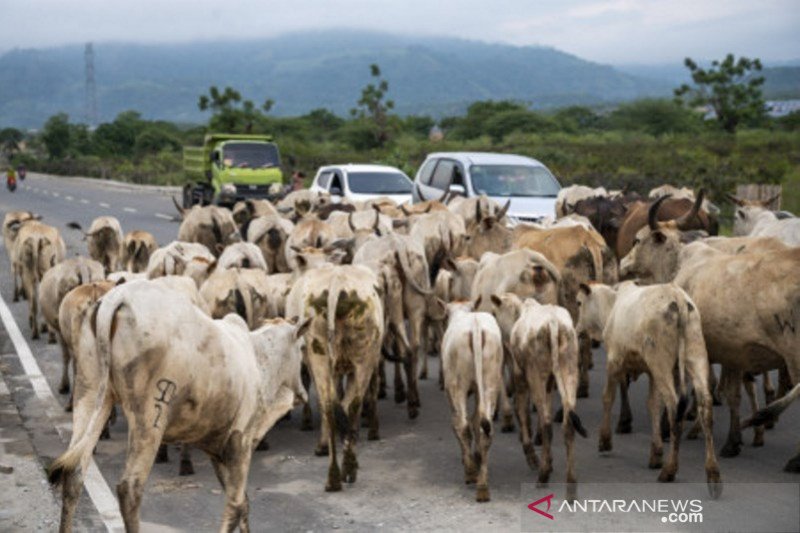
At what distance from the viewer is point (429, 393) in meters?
12.2

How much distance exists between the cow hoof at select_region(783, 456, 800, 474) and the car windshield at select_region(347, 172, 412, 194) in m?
14.7

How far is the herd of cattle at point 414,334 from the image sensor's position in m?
6.51

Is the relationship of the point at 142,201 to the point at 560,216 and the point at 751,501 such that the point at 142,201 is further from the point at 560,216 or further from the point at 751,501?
the point at 751,501

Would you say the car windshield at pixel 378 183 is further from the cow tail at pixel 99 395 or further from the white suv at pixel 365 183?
the cow tail at pixel 99 395

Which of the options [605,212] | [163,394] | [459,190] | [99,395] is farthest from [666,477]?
[459,190]

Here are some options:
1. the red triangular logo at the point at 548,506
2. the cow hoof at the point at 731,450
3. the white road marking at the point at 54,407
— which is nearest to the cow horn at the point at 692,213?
the cow hoof at the point at 731,450

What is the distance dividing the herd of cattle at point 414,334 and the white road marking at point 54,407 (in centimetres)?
47

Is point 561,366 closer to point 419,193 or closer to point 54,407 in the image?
point 54,407

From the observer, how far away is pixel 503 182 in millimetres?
19047

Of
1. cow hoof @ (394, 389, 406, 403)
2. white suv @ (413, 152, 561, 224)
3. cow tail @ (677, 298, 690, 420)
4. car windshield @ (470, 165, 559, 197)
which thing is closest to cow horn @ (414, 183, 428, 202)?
white suv @ (413, 152, 561, 224)

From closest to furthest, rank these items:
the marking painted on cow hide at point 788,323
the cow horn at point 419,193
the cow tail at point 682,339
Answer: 1. the cow tail at point 682,339
2. the marking painted on cow hide at point 788,323
3. the cow horn at point 419,193

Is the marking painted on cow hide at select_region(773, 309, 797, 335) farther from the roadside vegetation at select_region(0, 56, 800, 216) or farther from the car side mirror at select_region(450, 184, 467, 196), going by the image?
the roadside vegetation at select_region(0, 56, 800, 216)

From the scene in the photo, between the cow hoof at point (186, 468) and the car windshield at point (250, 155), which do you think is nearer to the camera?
the cow hoof at point (186, 468)

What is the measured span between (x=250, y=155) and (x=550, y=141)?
1515 inches
